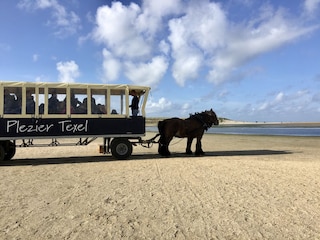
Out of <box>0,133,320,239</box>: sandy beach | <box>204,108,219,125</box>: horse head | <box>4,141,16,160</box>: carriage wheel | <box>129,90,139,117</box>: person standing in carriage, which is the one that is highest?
<box>129,90,139,117</box>: person standing in carriage

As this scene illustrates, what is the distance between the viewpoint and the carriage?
491 inches

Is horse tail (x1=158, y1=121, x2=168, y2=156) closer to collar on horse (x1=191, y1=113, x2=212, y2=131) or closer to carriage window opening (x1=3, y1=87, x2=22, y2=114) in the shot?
collar on horse (x1=191, y1=113, x2=212, y2=131)

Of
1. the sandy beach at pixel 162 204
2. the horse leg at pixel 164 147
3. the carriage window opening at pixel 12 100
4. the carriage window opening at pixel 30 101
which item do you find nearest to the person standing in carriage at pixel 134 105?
the horse leg at pixel 164 147

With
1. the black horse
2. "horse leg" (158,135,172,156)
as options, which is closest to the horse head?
the black horse

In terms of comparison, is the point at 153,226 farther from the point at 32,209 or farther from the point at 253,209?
the point at 32,209

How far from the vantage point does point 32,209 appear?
6281 mm

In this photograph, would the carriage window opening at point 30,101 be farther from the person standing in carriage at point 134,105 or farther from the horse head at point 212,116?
the horse head at point 212,116

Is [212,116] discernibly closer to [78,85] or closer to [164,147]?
[164,147]

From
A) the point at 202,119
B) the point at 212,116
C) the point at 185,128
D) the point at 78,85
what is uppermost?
the point at 78,85

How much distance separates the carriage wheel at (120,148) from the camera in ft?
45.0

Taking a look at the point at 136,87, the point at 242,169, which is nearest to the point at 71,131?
the point at 136,87

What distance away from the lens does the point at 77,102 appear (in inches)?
520

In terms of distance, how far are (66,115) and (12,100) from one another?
1.99 meters

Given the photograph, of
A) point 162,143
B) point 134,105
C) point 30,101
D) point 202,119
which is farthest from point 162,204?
point 202,119
